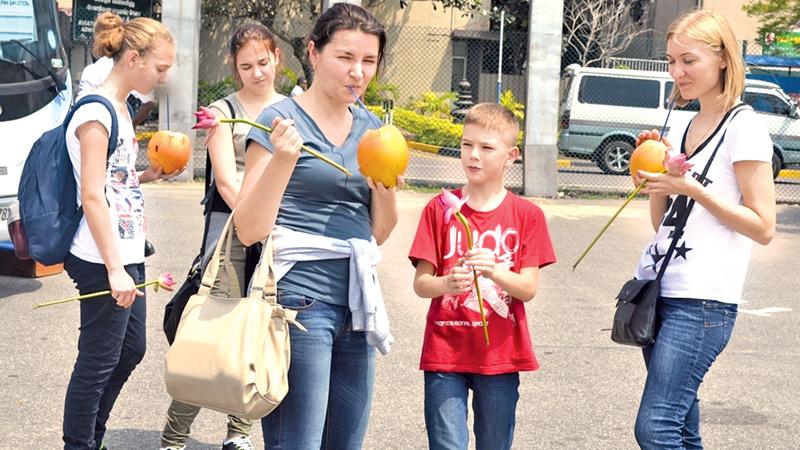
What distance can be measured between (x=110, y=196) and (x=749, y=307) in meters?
6.23

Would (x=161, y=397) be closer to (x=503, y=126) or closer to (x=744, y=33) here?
(x=503, y=126)

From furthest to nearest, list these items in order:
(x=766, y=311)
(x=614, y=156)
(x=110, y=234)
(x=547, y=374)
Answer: (x=614, y=156)
(x=766, y=311)
(x=547, y=374)
(x=110, y=234)

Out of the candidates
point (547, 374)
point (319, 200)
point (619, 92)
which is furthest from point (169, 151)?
point (619, 92)

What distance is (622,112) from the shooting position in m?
22.3

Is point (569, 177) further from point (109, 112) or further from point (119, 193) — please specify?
point (109, 112)

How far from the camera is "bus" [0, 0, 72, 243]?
8.60 meters

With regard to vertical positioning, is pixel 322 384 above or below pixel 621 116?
below

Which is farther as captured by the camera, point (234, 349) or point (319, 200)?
point (319, 200)

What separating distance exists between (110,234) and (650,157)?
1.96 metres

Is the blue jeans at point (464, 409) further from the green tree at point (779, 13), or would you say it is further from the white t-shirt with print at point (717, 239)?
the green tree at point (779, 13)

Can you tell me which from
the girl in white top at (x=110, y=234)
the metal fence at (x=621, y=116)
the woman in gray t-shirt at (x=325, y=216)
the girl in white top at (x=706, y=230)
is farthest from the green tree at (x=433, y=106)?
the woman in gray t-shirt at (x=325, y=216)

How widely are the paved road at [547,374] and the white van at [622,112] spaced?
1143cm

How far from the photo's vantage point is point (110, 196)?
14.1ft

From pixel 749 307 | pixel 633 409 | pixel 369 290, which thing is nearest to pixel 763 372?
pixel 633 409
